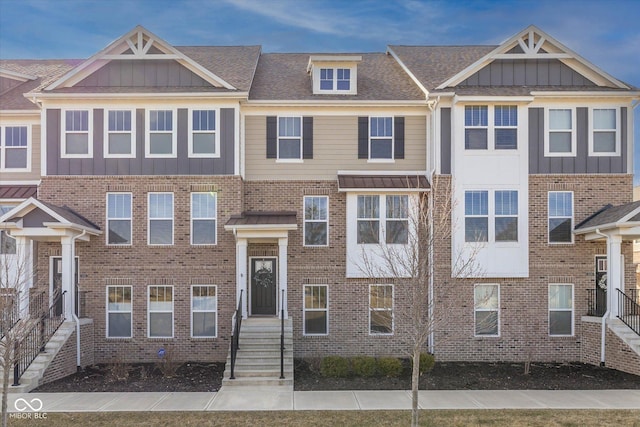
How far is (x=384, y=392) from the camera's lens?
41.2 feet

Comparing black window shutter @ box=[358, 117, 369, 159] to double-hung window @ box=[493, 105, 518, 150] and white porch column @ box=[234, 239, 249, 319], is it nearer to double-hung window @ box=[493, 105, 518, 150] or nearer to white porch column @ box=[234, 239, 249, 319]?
double-hung window @ box=[493, 105, 518, 150]

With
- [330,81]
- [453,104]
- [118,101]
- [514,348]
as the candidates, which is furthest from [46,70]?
[514,348]

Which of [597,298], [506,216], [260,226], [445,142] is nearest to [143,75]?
[260,226]

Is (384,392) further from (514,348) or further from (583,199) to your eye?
(583,199)

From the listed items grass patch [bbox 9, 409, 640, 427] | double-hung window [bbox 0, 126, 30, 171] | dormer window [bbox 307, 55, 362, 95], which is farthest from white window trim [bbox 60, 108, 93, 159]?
grass patch [bbox 9, 409, 640, 427]

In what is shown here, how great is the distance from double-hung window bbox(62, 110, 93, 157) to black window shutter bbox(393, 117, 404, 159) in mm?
A: 9250

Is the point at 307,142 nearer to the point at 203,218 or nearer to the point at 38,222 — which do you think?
the point at 203,218

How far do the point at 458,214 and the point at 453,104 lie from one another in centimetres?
325

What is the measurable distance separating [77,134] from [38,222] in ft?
10.0

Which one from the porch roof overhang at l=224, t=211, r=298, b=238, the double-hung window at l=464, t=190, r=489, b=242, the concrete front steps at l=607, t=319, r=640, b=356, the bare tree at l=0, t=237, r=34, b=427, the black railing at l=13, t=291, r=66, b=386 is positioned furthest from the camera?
the double-hung window at l=464, t=190, r=489, b=242

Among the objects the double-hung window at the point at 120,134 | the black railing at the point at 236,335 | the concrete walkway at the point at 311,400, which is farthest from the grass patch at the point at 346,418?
the double-hung window at the point at 120,134

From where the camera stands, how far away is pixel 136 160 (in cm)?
1639

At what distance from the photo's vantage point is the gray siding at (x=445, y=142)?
16.1m

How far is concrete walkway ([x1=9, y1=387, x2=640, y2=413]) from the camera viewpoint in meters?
11.3
